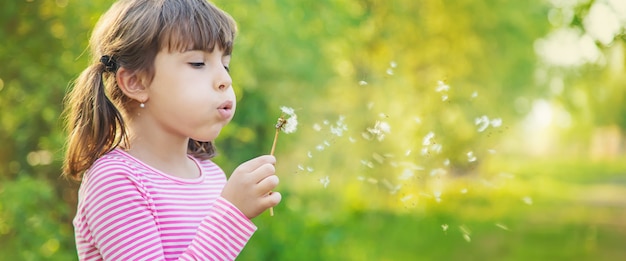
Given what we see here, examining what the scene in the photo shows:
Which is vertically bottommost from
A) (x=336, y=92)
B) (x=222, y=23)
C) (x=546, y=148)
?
(x=222, y=23)

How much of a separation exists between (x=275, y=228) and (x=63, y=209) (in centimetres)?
110

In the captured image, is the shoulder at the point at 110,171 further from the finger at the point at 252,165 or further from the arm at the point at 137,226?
the finger at the point at 252,165

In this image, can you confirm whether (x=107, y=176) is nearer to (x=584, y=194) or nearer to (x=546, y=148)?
(x=584, y=194)

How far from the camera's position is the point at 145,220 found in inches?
50.8

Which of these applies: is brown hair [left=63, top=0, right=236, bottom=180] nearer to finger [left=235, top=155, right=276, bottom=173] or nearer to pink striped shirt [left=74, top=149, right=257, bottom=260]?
pink striped shirt [left=74, top=149, right=257, bottom=260]

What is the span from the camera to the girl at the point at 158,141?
4.20ft

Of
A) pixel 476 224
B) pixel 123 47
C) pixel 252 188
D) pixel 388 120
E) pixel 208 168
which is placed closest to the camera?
pixel 252 188

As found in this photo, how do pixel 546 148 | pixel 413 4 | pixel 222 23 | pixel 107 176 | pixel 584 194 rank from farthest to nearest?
1. pixel 546 148
2. pixel 584 194
3. pixel 413 4
4. pixel 222 23
5. pixel 107 176

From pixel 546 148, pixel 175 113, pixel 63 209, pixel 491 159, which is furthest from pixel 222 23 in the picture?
pixel 546 148

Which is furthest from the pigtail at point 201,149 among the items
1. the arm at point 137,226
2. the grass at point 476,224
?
the grass at point 476,224

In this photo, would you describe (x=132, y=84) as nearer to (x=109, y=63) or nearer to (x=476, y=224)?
(x=109, y=63)

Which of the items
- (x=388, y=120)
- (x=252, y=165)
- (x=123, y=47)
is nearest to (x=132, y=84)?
(x=123, y=47)

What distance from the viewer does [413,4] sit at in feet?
26.2

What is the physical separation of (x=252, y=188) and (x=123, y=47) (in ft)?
1.17
